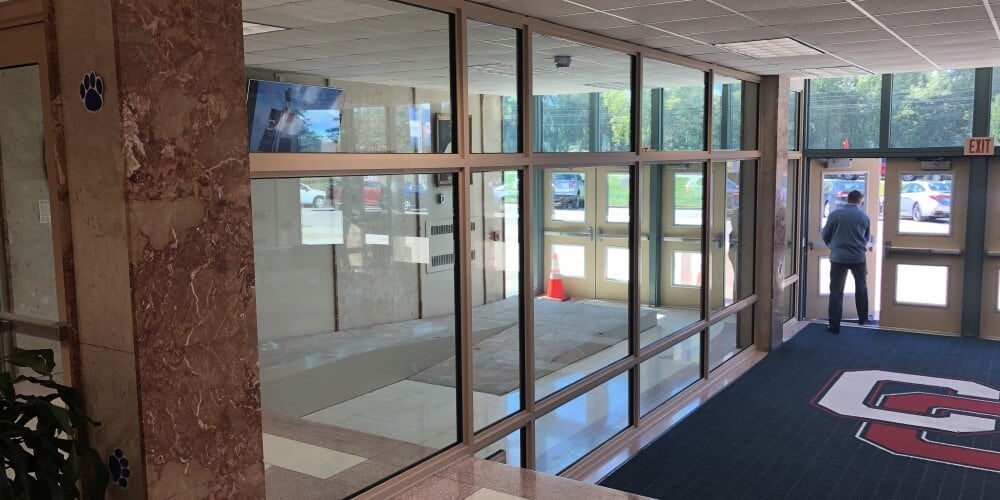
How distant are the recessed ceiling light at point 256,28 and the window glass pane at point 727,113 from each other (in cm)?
468

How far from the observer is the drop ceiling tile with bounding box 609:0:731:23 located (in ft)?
14.5

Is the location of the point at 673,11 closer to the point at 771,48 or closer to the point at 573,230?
the point at 771,48

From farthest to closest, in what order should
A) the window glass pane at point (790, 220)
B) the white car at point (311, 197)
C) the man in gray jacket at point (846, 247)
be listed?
the window glass pane at point (790, 220) < the man in gray jacket at point (846, 247) < the white car at point (311, 197)

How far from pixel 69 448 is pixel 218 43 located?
1336 millimetres

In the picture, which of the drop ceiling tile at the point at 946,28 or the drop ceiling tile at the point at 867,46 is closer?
the drop ceiling tile at the point at 946,28

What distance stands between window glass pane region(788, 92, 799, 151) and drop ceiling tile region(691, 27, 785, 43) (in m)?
4.09

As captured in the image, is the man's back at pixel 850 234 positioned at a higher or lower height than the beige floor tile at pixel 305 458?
higher

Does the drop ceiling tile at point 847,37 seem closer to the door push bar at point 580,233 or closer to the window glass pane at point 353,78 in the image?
the door push bar at point 580,233

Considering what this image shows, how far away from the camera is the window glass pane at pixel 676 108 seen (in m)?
6.95

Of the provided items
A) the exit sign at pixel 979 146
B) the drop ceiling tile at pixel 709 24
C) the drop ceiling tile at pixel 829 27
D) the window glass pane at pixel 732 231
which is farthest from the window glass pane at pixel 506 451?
the exit sign at pixel 979 146

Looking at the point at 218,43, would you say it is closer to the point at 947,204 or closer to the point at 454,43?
the point at 454,43

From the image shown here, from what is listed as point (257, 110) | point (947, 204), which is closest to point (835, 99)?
point (947, 204)

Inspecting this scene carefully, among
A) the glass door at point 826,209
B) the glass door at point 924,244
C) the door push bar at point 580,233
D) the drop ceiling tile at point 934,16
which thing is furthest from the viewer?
Result: the glass door at point 826,209

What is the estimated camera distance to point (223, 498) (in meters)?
2.71
